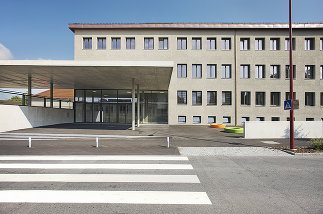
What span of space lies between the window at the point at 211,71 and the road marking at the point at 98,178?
1941cm

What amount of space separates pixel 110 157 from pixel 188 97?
1662 cm

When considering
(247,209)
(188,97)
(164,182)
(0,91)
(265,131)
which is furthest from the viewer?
(188,97)

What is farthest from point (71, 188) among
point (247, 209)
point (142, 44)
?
point (142, 44)

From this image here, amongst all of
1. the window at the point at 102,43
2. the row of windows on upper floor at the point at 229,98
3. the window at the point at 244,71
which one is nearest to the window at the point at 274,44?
the window at the point at 244,71

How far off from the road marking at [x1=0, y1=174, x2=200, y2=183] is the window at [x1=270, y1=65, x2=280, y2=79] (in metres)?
23.0

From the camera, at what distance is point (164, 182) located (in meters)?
4.38

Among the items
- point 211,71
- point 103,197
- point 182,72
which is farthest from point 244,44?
point 103,197

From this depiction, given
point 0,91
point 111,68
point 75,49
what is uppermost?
point 75,49

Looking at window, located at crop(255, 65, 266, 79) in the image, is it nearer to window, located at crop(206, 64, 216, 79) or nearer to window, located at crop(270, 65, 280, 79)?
window, located at crop(270, 65, 280, 79)

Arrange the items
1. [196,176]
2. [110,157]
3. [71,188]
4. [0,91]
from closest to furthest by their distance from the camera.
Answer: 1. [71,188]
2. [196,176]
3. [110,157]
4. [0,91]

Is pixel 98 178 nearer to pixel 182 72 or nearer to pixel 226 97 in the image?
pixel 182 72

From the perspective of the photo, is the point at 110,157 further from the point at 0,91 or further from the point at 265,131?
the point at 0,91

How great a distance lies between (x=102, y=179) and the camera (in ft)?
14.9

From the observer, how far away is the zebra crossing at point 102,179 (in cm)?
353
